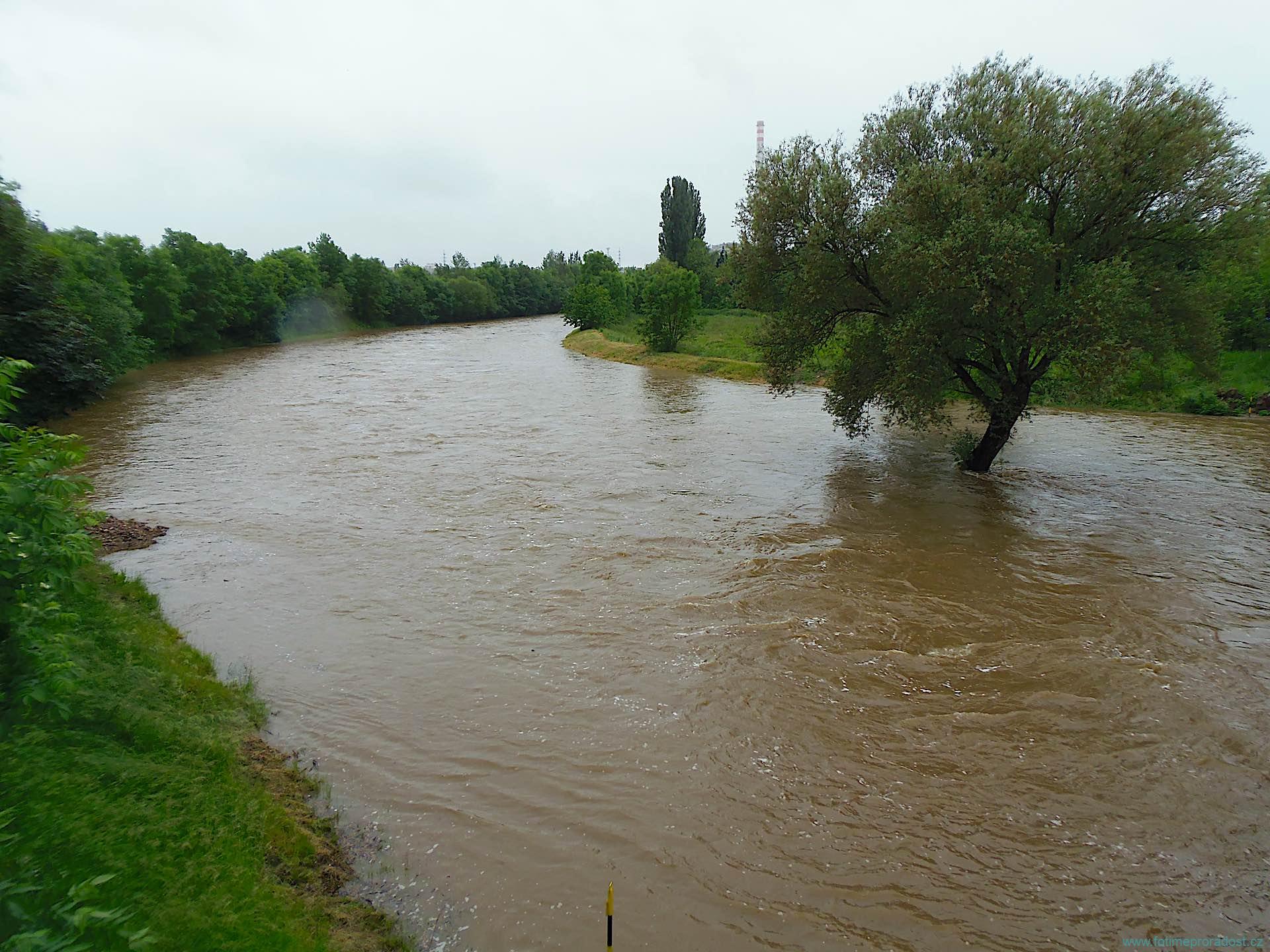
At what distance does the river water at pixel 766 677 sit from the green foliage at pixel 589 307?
4896 centimetres

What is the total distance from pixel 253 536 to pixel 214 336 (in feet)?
156

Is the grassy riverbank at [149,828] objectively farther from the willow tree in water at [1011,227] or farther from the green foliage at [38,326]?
the green foliage at [38,326]

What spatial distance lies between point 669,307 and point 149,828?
4475 centimetres

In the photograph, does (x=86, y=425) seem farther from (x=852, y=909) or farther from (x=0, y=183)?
(x=852, y=909)

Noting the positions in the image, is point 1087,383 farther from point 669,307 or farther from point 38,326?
point 669,307

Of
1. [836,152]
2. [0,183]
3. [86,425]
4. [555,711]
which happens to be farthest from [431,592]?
[86,425]

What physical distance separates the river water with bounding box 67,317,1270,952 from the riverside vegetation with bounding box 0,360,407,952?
0.86m

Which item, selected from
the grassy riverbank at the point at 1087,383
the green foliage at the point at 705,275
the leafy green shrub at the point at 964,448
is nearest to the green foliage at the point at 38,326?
the grassy riverbank at the point at 1087,383

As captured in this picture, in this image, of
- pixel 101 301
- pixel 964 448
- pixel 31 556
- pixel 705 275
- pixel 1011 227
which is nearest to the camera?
pixel 31 556

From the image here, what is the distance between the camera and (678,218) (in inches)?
3433

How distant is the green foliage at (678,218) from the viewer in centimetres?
8700

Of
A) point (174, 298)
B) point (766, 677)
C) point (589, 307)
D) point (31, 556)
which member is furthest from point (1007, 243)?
point (589, 307)

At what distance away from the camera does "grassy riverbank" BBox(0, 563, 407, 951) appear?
3.61 meters

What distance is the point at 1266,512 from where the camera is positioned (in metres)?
14.7
